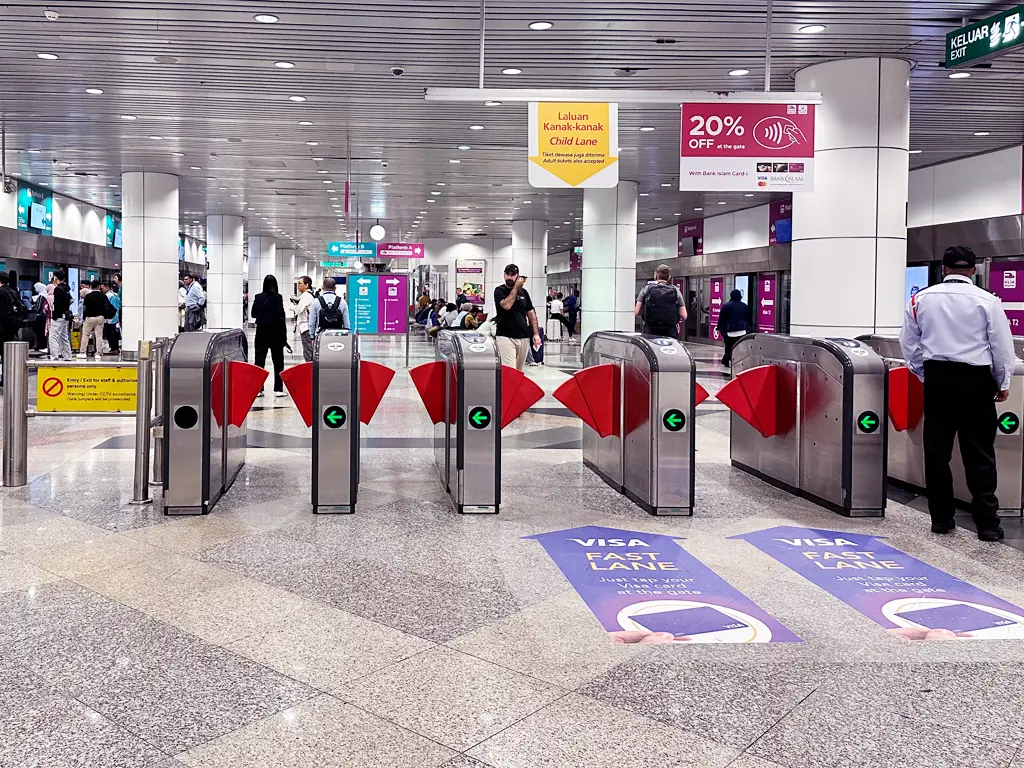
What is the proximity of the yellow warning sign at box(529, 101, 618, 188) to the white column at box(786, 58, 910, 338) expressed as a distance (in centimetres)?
213

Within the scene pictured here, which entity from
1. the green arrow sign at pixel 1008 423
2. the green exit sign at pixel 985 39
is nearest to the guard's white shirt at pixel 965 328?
the green arrow sign at pixel 1008 423

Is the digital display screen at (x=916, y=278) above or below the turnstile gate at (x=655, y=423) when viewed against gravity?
above

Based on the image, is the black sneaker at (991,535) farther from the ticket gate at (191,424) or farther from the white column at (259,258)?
the white column at (259,258)

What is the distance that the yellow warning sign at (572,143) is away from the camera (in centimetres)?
813

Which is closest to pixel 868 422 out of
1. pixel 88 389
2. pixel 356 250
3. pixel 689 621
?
pixel 689 621

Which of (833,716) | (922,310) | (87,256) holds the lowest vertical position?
(833,716)

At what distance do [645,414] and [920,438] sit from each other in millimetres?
2179

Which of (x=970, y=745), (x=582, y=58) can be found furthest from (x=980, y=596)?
(x=582, y=58)

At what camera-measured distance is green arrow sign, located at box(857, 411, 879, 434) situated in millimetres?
6168

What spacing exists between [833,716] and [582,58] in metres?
7.77

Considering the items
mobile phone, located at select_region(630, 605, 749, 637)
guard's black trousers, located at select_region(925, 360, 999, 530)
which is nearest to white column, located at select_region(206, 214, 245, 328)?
guard's black trousers, located at select_region(925, 360, 999, 530)

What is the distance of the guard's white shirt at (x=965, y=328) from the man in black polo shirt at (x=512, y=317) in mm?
5067

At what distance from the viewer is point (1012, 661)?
12.1 feet

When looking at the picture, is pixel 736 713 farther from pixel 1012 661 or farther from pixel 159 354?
pixel 159 354
